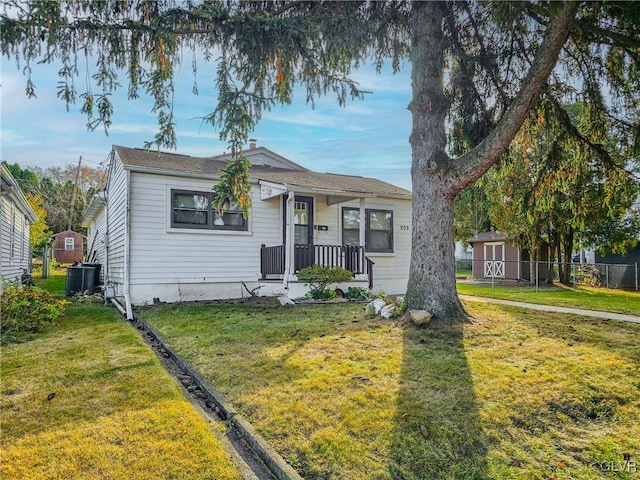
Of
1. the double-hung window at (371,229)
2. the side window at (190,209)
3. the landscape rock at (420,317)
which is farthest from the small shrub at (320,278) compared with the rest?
the landscape rock at (420,317)

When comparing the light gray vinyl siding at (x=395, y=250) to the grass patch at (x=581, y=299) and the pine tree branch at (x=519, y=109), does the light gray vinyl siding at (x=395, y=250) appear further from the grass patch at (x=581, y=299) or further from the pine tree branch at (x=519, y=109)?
the pine tree branch at (x=519, y=109)

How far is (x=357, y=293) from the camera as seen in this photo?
1067 centimetres

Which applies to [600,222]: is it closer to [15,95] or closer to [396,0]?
[396,0]

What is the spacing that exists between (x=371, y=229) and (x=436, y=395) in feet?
30.7

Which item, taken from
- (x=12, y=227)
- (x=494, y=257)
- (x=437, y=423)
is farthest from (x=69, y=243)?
(x=437, y=423)

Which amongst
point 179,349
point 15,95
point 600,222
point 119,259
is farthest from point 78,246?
point 600,222

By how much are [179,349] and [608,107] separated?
8.90 meters

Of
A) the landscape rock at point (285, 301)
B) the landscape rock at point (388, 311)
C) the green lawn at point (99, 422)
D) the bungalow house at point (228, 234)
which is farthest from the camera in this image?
the bungalow house at point (228, 234)

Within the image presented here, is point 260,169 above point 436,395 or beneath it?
above

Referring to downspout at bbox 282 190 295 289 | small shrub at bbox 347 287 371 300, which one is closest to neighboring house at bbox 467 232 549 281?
small shrub at bbox 347 287 371 300

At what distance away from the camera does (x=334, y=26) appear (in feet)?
23.4

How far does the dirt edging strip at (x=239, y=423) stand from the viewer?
254 centimetres

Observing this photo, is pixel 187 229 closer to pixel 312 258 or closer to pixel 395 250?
pixel 312 258

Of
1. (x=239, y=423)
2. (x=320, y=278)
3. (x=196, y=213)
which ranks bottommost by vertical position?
(x=239, y=423)
